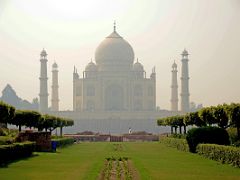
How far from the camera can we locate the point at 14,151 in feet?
56.8

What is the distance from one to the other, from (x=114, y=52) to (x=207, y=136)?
55460mm

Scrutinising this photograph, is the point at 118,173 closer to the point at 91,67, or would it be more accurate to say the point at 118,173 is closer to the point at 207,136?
the point at 207,136

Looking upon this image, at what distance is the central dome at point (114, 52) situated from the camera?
250 ft

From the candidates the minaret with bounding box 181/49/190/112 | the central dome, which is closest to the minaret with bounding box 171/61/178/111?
the minaret with bounding box 181/49/190/112

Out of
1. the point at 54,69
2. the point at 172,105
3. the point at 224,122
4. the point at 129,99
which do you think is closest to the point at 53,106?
the point at 54,69

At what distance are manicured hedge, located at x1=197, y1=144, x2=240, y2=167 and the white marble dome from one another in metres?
56.5

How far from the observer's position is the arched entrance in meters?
77.4

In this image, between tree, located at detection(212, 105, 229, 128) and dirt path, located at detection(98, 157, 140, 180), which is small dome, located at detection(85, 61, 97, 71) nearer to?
tree, located at detection(212, 105, 229, 128)

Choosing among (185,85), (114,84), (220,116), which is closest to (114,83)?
(114,84)

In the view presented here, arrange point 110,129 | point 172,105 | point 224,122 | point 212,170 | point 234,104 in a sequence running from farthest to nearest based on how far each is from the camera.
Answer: point 172,105
point 110,129
point 224,122
point 234,104
point 212,170

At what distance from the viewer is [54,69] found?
78.8 metres

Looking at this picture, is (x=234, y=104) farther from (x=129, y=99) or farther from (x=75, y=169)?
(x=129, y=99)

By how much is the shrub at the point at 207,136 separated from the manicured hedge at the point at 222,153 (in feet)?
3.52

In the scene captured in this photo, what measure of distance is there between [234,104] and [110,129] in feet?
164
